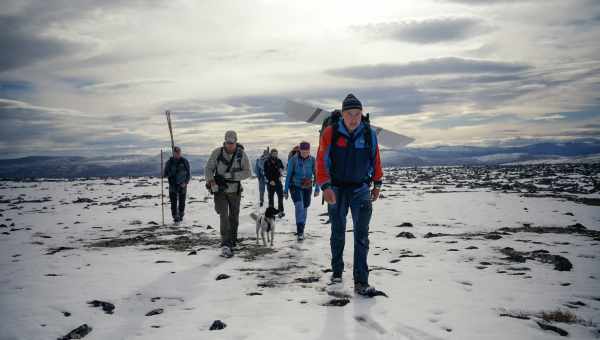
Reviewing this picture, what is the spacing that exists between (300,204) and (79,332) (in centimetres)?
686

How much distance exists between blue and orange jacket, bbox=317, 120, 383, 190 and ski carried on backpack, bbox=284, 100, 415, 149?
2.43 metres

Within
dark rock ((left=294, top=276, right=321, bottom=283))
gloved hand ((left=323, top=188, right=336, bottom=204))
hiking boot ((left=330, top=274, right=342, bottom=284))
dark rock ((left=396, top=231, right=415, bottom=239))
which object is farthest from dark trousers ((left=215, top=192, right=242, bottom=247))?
dark rock ((left=396, top=231, right=415, bottom=239))

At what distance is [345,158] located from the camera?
5469mm

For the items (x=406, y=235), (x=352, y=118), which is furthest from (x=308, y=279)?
(x=406, y=235)

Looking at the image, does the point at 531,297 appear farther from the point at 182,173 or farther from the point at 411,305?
the point at 182,173

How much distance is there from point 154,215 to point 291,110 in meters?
10.4

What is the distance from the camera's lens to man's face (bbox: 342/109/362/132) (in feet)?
17.6

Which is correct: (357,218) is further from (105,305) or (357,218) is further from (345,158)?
(105,305)

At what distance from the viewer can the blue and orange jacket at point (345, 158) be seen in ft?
17.7

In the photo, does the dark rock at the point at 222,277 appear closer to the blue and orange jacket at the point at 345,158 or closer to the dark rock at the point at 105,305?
the dark rock at the point at 105,305

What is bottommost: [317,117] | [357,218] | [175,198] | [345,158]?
[175,198]

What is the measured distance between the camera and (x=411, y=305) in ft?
15.9

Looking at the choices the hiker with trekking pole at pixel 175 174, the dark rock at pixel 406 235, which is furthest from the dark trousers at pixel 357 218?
the hiker with trekking pole at pixel 175 174

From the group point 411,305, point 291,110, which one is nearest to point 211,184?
point 291,110
